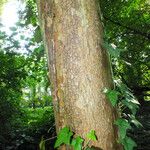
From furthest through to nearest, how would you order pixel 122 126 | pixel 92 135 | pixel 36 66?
1. pixel 36 66
2. pixel 122 126
3. pixel 92 135

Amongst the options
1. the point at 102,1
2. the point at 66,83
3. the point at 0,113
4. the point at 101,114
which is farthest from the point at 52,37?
the point at 102,1

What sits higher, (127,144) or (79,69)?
(79,69)

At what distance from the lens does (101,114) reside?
1.93m

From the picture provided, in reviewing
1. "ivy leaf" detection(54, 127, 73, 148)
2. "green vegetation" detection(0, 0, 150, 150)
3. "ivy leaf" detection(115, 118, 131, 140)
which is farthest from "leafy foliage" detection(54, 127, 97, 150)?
"green vegetation" detection(0, 0, 150, 150)

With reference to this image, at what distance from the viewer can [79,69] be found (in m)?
1.94

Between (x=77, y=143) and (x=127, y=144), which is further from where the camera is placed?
(x=127, y=144)

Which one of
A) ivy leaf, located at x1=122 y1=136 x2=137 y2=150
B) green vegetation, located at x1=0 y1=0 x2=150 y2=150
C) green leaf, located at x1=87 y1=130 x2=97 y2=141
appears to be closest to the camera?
green leaf, located at x1=87 y1=130 x2=97 y2=141

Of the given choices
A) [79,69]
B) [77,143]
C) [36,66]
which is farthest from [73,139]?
[36,66]

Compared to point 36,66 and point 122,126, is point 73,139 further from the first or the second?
point 36,66

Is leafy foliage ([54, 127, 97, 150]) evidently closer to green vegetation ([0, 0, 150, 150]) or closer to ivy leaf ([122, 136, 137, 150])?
ivy leaf ([122, 136, 137, 150])

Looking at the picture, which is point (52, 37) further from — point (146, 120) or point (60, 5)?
point (146, 120)

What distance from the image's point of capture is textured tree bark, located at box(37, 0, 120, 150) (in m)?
1.92

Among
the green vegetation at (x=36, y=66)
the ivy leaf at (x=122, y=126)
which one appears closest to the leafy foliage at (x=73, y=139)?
the ivy leaf at (x=122, y=126)

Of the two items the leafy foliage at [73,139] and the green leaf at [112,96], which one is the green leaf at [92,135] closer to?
the leafy foliage at [73,139]
